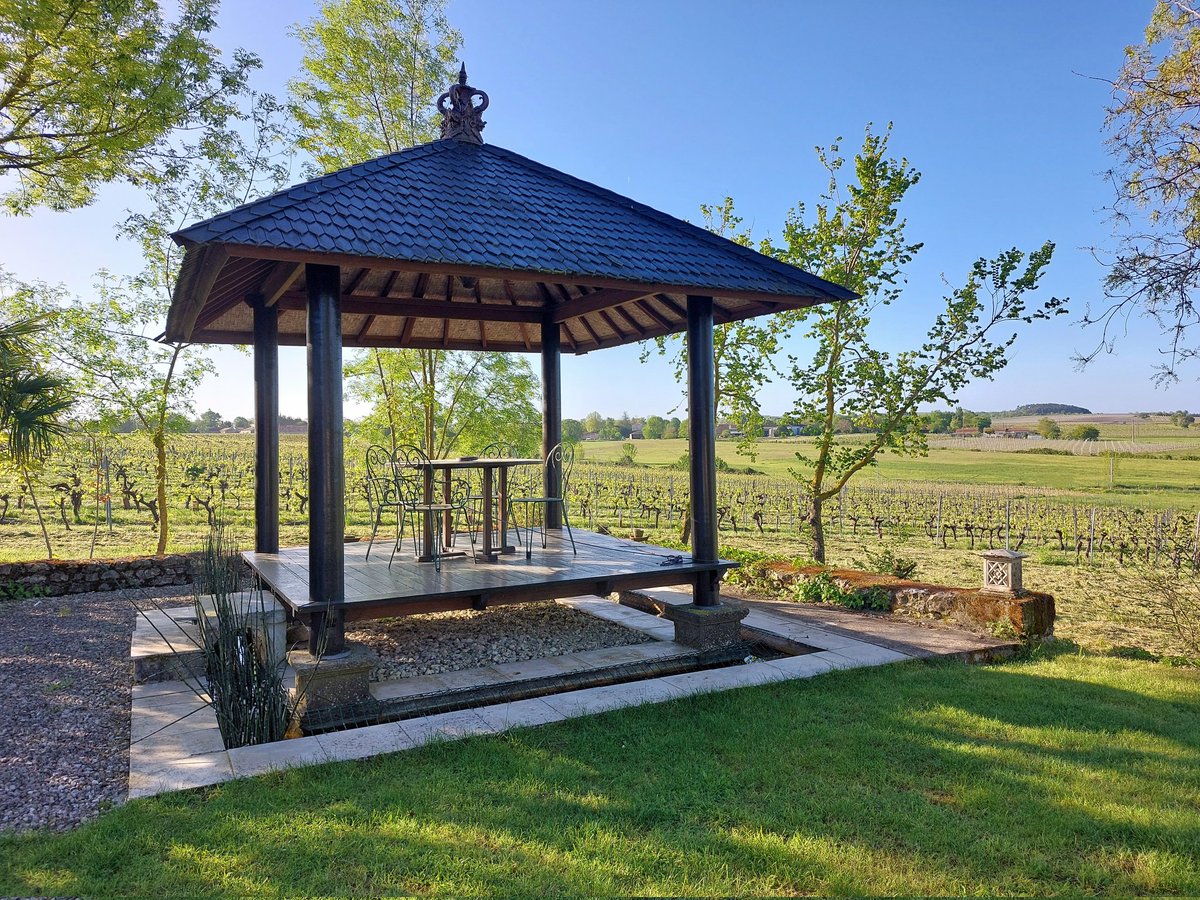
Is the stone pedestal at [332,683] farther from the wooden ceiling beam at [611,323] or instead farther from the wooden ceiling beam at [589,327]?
the wooden ceiling beam at [589,327]

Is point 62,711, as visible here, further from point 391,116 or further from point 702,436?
point 391,116

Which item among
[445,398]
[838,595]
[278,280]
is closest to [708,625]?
[838,595]

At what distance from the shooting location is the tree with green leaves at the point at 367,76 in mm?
10094

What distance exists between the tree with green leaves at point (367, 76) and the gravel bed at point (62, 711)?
7.02 metres

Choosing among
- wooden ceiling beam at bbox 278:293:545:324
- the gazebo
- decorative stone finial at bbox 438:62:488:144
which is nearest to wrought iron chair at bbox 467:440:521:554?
the gazebo

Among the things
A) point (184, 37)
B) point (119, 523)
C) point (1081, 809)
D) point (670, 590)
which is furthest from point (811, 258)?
point (119, 523)

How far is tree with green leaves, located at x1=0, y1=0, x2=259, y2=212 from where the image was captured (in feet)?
24.5

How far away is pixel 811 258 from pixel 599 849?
321 inches

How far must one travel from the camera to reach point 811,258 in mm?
9078

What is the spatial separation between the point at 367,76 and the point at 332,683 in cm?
930

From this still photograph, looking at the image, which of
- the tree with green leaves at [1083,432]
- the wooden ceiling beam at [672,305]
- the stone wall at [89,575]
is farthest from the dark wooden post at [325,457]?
the tree with green leaves at [1083,432]

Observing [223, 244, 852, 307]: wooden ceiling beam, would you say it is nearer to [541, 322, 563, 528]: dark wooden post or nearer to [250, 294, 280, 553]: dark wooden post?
[250, 294, 280, 553]: dark wooden post

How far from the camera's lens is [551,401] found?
24.6ft

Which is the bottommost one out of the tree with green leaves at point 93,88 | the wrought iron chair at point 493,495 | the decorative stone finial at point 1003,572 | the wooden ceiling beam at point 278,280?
the decorative stone finial at point 1003,572
